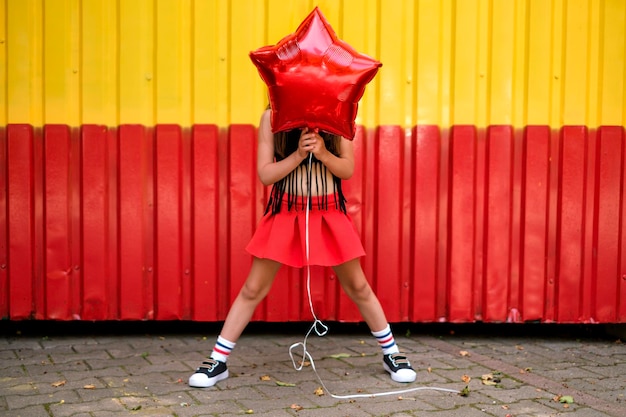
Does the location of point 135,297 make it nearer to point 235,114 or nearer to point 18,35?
point 235,114

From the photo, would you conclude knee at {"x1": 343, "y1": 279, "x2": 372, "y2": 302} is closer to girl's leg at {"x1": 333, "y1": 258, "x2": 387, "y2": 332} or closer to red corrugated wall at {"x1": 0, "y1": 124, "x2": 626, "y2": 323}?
girl's leg at {"x1": 333, "y1": 258, "x2": 387, "y2": 332}

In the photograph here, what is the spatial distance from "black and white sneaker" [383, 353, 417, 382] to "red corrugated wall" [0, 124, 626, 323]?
2.76 feet

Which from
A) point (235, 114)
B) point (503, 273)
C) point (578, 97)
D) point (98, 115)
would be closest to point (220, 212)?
point (235, 114)

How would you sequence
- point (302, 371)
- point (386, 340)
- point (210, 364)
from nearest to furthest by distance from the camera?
point (210, 364), point (386, 340), point (302, 371)

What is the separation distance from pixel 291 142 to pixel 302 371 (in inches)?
53.8

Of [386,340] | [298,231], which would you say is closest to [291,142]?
[298,231]

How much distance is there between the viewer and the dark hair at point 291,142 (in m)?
4.32

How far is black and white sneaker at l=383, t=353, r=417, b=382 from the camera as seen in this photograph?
440 centimetres

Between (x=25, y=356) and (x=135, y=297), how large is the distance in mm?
779

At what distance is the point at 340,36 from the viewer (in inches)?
205

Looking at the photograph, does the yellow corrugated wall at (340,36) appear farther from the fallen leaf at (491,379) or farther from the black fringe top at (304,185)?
the fallen leaf at (491,379)

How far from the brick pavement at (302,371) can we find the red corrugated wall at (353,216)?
229mm

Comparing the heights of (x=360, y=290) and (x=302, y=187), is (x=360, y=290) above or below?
below

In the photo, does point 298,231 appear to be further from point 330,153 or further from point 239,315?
point 239,315
